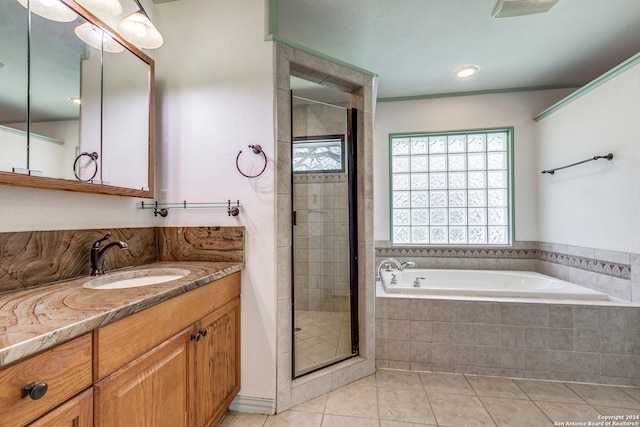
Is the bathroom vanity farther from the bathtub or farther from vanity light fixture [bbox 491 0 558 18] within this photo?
vanity light fixture [bbox 491 0 558 18]

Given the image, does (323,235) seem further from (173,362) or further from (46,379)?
(46,379)

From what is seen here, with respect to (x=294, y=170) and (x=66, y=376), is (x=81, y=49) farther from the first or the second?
(x=66, y=376)

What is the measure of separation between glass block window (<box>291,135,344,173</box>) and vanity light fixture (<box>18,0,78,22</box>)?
1172mm

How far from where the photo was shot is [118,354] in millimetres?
812

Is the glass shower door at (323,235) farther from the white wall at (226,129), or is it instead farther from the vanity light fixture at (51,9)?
the vanity light fixture at (51,9)

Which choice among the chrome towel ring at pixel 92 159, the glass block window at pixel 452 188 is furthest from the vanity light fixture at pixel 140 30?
the glass block window at pixel 452 188

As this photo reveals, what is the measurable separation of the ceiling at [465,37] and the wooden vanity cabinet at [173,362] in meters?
1.90

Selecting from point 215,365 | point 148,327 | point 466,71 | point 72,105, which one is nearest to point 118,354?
point 148,327

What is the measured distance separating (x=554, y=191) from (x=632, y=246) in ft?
2.88

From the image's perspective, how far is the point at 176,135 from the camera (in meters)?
1.67

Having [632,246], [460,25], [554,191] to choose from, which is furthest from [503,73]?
[632,246]

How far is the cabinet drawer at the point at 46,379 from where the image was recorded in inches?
21.6

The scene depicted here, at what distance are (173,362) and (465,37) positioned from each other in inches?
110

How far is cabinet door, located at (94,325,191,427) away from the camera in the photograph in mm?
782
